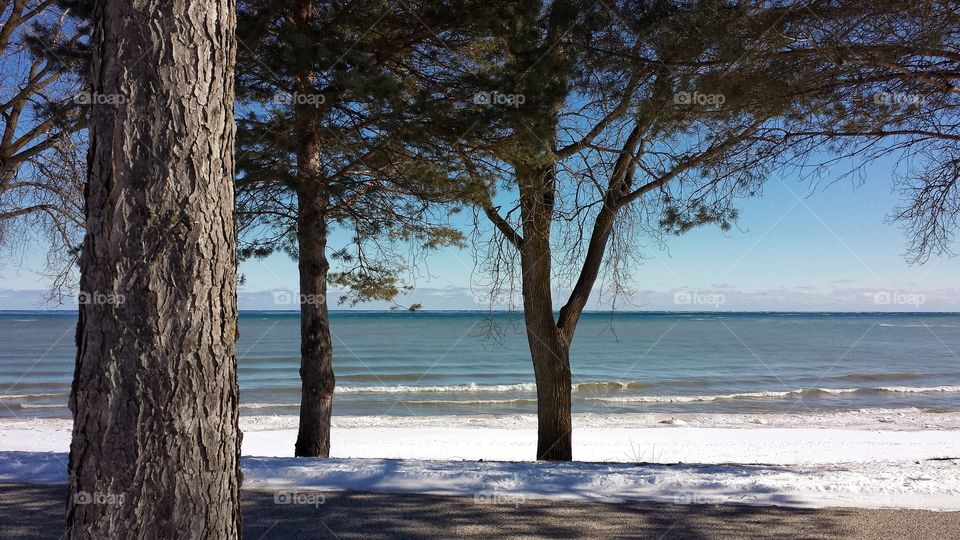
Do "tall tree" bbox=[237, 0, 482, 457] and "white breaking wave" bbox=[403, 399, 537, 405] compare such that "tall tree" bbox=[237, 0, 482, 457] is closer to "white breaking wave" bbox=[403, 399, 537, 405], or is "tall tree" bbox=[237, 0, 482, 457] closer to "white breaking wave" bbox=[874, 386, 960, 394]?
"white breaking wave" bbox=[403, 399, 537, 405]

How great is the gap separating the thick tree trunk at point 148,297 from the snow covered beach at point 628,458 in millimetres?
2776

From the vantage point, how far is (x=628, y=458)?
34.7 feet

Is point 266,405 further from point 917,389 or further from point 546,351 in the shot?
point 917,389

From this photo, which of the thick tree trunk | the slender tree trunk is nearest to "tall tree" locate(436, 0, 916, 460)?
the slender tree trunk

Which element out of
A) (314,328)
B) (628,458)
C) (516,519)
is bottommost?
(628,458)

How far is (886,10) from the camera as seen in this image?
539 centimetres

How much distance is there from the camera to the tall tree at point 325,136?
587 cm

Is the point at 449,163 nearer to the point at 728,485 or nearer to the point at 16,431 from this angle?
the point at 728,485

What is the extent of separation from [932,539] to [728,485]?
1.20 meters

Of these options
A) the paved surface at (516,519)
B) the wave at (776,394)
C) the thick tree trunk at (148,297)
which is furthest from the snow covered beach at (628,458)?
A: the thick tree trunk at (148,297)

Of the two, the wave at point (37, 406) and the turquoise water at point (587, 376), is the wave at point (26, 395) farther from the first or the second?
the wave at point (37, 406)

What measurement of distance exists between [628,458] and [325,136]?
694cm

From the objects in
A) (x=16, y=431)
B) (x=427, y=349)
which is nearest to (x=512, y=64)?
(x=16, y=431)

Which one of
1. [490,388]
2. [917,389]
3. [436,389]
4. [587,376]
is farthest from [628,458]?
[917,389]
